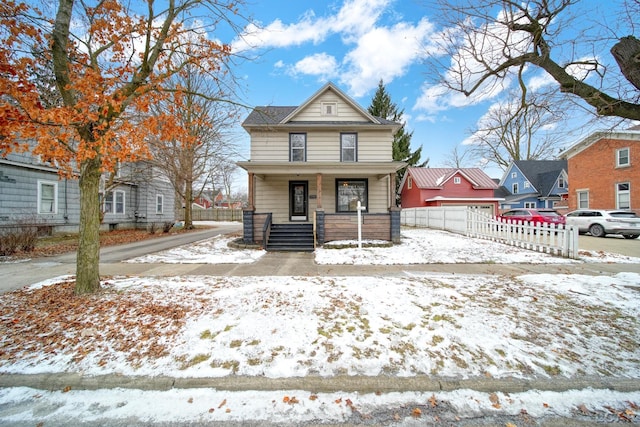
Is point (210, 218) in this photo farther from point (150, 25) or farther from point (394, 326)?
point (394, 326)

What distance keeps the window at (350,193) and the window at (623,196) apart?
17963 mm

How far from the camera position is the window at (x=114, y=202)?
17.4 meters

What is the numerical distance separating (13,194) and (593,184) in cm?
3467

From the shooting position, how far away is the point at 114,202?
17953mm

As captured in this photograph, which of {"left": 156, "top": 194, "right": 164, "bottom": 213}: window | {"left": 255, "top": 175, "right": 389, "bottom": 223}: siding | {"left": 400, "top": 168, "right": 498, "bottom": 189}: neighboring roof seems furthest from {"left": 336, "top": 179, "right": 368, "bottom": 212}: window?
{"left": 156, "top": 194, "right": 164, "bottom": 213}: window

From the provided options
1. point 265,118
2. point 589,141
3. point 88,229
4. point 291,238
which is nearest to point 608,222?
point 589,141

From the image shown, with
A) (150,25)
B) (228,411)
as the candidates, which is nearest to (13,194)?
(150,25)

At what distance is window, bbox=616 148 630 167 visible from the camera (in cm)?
1675

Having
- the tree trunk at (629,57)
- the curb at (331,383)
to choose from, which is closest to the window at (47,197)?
the curb at (331,383)

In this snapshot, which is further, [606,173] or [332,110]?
[606,173]

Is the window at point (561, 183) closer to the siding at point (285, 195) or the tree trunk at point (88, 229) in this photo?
the siding at point (285, 195)

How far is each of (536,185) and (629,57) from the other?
108ft

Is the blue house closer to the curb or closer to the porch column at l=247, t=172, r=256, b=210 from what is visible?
the porch column at l=247, t=172, r=256, b=210

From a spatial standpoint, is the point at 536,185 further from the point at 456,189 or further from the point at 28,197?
the point at 28,197
